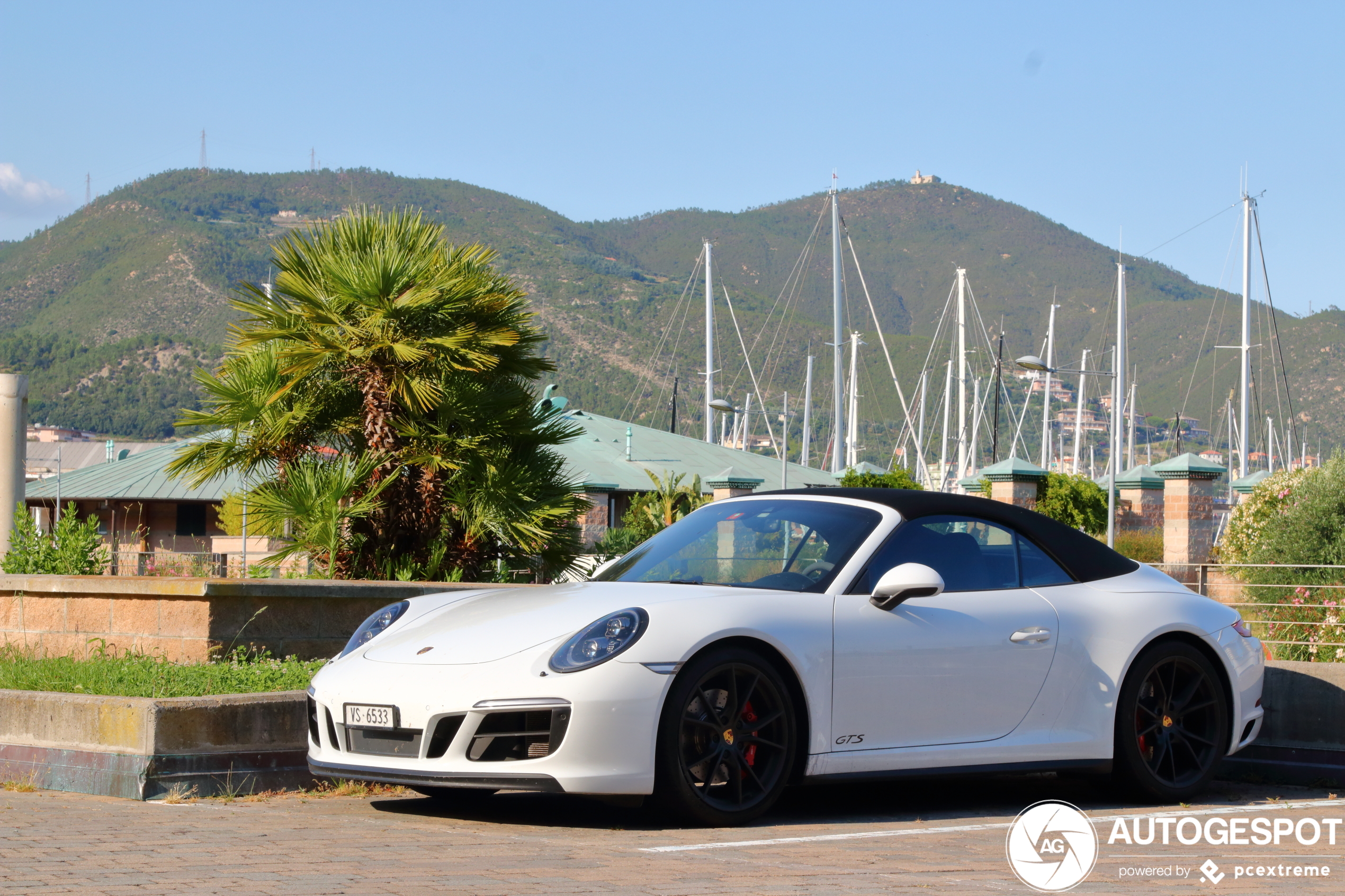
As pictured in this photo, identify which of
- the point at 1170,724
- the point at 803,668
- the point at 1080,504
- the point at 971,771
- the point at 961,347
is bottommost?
the point at 971,771

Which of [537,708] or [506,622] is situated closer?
[537,708]

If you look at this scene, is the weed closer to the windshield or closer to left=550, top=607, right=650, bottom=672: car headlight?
left=550, top=607, right=650, bottom=672: car headlight

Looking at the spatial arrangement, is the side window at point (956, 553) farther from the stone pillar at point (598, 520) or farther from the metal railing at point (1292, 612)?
the stone pillar at point (598, 520)

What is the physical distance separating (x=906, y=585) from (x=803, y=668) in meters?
0.57

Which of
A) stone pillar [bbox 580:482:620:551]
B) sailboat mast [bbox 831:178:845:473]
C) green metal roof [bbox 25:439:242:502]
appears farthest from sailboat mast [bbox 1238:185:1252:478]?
green metal roof [bbox 25:439:242:502]

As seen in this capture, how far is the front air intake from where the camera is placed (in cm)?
529

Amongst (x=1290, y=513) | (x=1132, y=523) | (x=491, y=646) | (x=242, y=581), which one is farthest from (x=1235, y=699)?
(x=1132, y=523)

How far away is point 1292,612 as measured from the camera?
1841 centimetres

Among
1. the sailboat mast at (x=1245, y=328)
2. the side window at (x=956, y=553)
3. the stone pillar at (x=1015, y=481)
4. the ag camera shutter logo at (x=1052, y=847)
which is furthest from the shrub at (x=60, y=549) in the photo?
the sailboat mast at (x=1245, y=328)

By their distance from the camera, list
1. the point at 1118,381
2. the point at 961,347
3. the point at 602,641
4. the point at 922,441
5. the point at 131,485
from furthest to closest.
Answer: the point at 922,441 < the point at 961,347 < the point at 131,485 < the point at 1118,381 < the point at 602,641

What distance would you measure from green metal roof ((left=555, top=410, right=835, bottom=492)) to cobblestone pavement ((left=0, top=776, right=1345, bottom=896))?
29.5m

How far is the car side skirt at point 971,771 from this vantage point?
5.87 metres

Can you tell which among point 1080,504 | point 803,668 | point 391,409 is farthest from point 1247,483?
point 803,668

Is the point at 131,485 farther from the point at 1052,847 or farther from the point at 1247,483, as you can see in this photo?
the point at 1052,847
